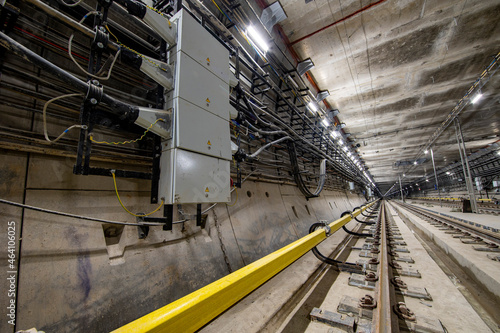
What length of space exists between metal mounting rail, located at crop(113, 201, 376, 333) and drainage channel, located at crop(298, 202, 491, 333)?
48cm

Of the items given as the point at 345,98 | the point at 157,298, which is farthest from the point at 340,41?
the point at 157,298

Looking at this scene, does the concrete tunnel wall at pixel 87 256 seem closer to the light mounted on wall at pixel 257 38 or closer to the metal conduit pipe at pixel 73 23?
the metal conduit pipe at pixel 73 23

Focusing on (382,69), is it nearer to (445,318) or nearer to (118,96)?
(445,318)

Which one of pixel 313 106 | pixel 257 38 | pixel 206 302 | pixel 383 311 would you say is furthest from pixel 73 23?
pixel 313 106

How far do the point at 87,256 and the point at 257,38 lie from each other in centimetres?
382

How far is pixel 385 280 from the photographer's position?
5.53ft

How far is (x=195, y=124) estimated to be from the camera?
161 centimetres

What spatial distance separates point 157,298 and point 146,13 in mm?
2422

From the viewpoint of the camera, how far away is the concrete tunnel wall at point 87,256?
3.59 ft

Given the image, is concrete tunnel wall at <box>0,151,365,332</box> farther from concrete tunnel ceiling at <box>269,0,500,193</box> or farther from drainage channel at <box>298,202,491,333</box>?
concrete tunnel ceiling at <box>269,0,500,193</box>

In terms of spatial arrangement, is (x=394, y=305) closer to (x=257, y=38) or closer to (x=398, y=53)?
(x=257, y=38)

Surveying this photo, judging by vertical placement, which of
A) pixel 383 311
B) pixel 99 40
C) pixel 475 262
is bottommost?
pixel 475 262

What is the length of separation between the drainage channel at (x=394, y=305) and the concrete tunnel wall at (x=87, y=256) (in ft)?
3.95

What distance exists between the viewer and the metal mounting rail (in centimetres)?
87
